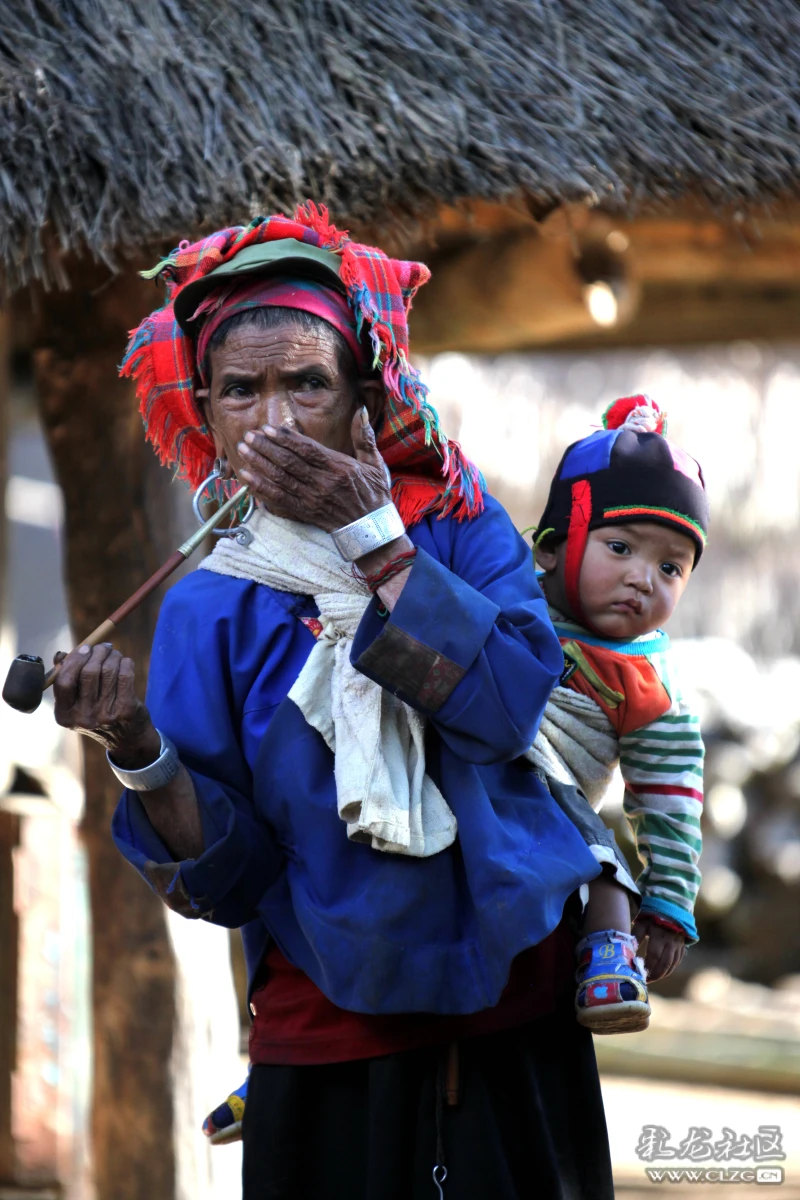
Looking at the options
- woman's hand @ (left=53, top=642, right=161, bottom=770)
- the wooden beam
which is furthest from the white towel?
the wooden beam

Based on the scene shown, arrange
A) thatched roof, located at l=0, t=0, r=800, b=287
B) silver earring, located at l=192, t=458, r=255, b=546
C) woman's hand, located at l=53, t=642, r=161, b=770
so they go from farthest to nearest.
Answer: thatched roof, located at l=0, t=0, r=800, b=287, silver earring, located at l=192, t=458, r=255, b=546, woman's hand, located at l=53, t=642, r=161, b=770

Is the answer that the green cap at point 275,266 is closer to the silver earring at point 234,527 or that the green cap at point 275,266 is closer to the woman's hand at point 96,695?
the silver earring at point 234,527

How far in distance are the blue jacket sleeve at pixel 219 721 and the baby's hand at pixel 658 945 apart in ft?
2.07

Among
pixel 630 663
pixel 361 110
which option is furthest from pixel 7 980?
pixel 630 663

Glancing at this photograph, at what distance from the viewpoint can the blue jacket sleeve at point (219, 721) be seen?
1972 mm

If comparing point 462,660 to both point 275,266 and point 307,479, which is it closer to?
point 307,479

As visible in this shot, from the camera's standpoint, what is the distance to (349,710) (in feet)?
6.45

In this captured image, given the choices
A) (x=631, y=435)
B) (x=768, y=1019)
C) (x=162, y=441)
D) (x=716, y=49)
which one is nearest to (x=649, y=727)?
(x=631, y=435)

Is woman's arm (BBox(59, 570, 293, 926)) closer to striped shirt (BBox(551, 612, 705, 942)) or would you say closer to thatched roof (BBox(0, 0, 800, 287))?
striped shirt (BBox(551, 612, 705, 942))

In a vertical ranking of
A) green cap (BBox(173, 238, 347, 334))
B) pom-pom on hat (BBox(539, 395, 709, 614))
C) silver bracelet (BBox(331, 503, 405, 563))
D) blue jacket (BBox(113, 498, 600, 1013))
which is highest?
green cap (BBox(173, 238, 347, 334))

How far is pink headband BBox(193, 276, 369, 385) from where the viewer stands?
2.02m

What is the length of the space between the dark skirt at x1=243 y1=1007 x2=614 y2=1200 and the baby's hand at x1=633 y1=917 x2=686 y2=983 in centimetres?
23

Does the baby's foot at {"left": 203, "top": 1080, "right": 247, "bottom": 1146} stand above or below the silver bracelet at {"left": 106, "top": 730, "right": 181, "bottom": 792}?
below

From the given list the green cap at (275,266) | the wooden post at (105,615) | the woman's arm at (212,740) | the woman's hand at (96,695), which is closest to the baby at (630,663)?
the woman's arm at (212,740)
